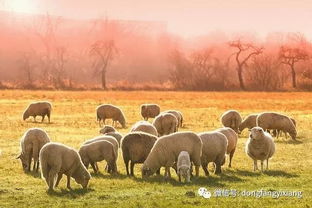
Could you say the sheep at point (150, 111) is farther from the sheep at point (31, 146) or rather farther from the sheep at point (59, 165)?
the sheep at point (59, 165)

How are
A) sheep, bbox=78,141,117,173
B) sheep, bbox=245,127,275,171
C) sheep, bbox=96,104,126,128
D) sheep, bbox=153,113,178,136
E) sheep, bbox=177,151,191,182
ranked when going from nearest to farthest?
1. sheep, bbox=177,151,191,182
2. sheep, bbox=78,141,117,173
3. sheep, bbox=245,127,275,171
4. sheep, bbox=153,113,178,136
5. sheep, bbox=96,104,126,128

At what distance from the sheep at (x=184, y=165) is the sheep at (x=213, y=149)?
182 centimetres

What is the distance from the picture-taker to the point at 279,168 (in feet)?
70.5

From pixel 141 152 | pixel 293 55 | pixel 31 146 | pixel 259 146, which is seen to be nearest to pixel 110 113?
pixel 31 146

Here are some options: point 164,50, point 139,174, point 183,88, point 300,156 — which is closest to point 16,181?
point 139,174

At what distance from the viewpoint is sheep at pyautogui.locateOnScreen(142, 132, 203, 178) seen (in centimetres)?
1855

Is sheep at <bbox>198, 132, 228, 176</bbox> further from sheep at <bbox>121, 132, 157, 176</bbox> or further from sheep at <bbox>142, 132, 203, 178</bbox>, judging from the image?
sheep at <bbox>121, 132, 157, 176</bbox>

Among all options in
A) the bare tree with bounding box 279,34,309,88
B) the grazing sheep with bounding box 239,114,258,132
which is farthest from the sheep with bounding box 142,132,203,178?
the bare tree with bounding box 279,34,309,88

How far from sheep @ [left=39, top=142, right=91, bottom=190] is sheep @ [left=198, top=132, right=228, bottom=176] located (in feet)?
14.0

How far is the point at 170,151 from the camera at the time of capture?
18547 mm

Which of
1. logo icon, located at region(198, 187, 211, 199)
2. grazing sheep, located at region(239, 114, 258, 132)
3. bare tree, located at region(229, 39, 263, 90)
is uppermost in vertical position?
bare tree, located at region(229, 39, 263, 90)

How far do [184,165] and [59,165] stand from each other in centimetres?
358

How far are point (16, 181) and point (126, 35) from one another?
98.0m

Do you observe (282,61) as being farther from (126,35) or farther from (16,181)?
(16,181)
